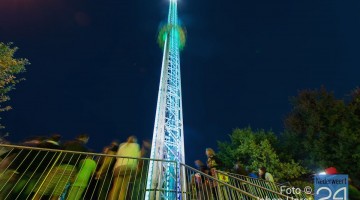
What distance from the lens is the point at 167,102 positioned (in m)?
9.19

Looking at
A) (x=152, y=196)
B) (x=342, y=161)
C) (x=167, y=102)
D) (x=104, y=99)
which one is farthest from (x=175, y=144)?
(x=104, y=99)

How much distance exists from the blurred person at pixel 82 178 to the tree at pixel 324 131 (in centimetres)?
1350

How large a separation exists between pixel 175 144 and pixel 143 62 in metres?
33.8

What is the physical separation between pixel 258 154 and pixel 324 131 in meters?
4.19

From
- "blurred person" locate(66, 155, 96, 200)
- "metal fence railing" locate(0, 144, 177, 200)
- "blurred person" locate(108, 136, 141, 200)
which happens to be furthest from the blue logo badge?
"blurred person" locate(66, 155, 96, 200)

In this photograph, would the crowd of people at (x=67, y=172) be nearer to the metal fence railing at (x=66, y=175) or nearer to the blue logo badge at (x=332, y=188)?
the metal fence railing at (x=66, y=175)

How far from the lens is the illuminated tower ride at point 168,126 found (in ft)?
18.7

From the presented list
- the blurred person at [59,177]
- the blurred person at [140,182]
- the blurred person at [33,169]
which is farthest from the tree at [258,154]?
the blurred person at [33,169]

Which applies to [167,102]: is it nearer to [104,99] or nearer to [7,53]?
[7,53]

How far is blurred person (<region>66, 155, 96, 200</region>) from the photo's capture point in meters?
3.76

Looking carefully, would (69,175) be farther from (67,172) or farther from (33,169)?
(33,169)

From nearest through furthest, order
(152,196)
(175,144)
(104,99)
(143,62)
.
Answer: (152,196) → (175,144) → (104,99) → (143,62)

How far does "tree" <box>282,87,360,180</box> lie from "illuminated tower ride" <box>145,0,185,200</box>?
9295 millimetres

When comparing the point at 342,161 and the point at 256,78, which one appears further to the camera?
the point at 256,78
